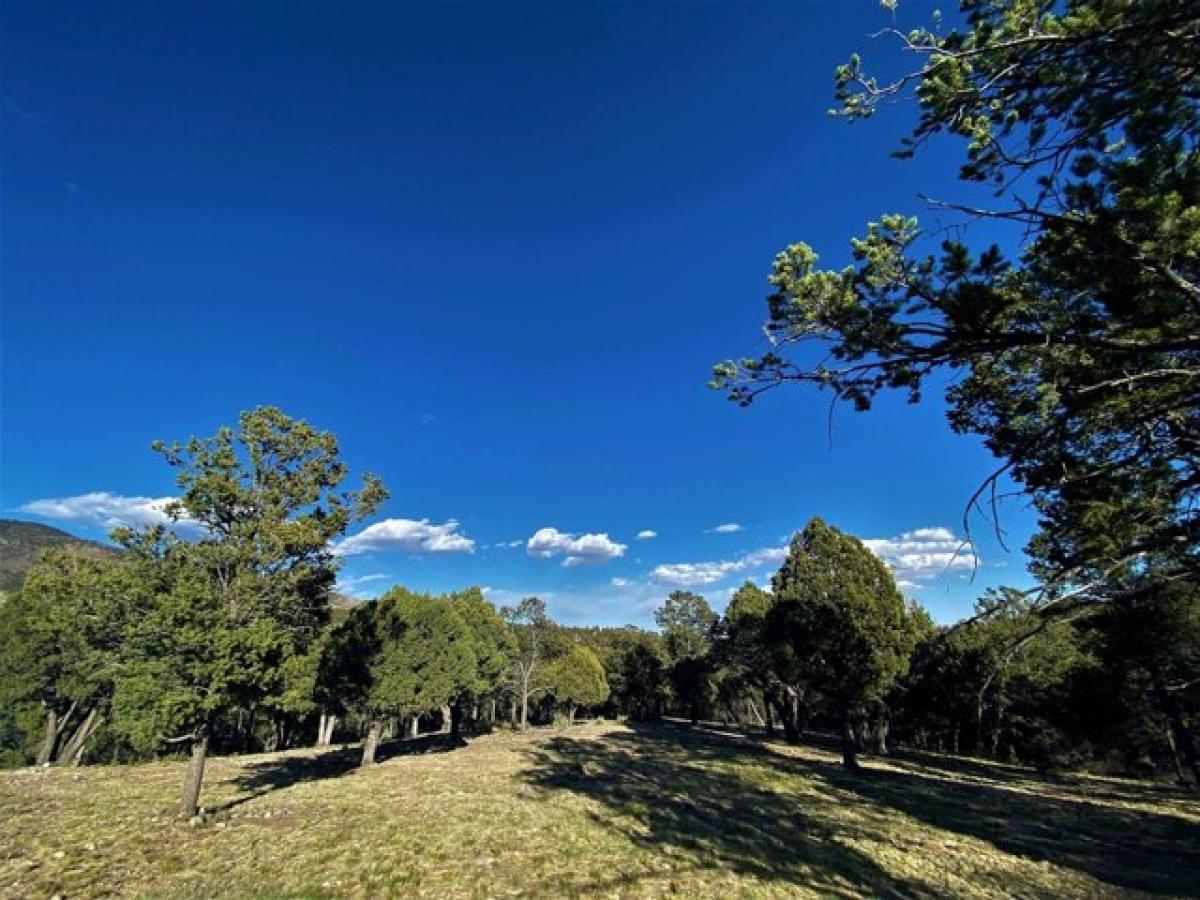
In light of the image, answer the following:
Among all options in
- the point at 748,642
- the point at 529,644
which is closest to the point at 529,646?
the point at 529,644

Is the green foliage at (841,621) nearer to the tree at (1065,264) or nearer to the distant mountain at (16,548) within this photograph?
the tree at (1065,264)

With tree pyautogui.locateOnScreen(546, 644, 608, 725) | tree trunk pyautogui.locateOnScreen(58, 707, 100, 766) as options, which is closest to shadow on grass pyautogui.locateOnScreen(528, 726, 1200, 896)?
tree trunk pyautogui.locateOnScreen(58, 707, 100, 766)

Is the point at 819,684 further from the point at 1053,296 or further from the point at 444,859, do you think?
the point at 1053,296

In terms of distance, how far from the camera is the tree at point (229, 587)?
15086mm

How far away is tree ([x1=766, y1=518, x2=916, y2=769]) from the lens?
26.0m

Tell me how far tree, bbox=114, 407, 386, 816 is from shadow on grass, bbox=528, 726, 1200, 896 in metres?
12.3

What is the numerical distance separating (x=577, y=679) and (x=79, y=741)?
4440 centimetres

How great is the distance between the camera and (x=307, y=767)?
30062 millimetres

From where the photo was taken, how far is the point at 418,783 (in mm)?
23047

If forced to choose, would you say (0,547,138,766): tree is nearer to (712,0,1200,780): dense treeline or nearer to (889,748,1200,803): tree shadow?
(712,0,1200,780): dense treeline

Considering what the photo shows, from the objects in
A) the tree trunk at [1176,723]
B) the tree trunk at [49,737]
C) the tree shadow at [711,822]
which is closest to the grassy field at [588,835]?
the tree shadow at [711,822]

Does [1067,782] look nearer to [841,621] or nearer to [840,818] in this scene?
[841,621]

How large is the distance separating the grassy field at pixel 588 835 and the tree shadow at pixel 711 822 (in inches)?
3.7

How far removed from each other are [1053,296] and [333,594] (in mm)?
24321
